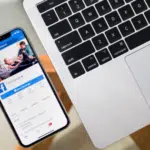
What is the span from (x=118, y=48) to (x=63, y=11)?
0.09 m

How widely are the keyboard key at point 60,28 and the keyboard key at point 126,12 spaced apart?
78 mm

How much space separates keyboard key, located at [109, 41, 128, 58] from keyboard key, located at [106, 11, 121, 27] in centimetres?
3

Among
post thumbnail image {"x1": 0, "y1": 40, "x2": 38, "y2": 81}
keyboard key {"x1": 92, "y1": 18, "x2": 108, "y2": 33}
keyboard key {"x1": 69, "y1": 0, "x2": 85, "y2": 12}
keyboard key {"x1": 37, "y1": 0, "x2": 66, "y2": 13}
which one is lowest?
keyboard key {"x1": 92, "y1": 18, "x2": 108, "y2": 33}

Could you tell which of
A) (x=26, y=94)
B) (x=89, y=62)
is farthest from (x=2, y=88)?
(x=89, y=62)

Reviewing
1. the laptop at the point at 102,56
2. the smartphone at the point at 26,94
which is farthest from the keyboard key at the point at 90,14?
the smartphone at the point at 26,94

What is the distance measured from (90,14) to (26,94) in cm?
16

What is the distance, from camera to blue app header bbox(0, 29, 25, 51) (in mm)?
496

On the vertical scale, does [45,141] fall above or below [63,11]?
below

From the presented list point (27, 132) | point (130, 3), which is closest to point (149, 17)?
point (130, 3)

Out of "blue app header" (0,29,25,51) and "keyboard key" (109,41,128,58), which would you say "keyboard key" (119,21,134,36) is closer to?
"keyboard key" (109,41,128,58)

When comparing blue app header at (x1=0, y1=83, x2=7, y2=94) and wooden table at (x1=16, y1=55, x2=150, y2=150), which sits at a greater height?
blue app header at (x1=0, y1=83, x2=7, y2=94)

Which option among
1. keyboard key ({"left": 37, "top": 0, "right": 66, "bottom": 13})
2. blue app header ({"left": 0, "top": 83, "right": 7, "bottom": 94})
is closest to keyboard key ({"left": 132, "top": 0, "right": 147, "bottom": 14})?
keyboard key ({"left": 37, "top": 0, "right": 66, "bottom": 13})

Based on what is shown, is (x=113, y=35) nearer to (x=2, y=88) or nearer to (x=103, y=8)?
(x=103, y=8)

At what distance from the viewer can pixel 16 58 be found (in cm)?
50
